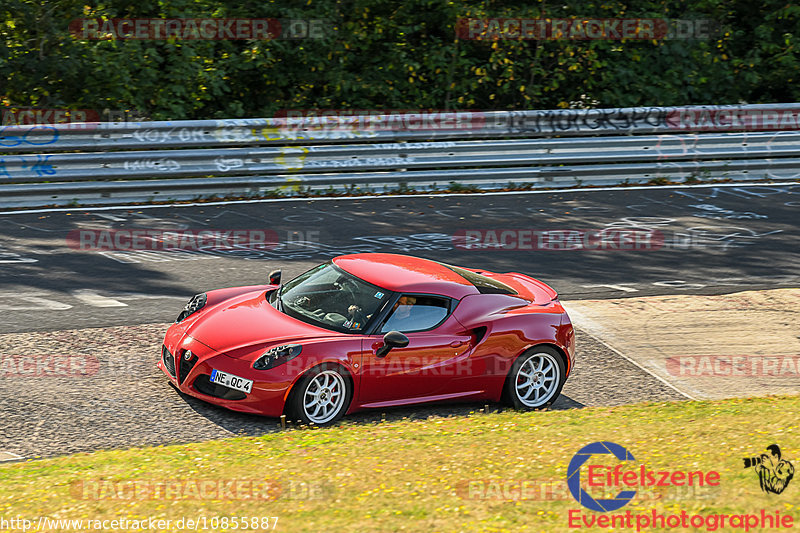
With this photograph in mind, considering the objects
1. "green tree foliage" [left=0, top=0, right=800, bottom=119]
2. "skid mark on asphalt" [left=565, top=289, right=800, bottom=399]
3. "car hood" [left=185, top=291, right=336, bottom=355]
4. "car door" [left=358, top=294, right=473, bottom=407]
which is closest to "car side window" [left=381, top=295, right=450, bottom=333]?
"car door" [left=358, top=294, right=473, bottom=407]

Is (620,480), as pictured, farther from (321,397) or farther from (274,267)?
(274,267)

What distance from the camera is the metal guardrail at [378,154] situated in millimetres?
14008

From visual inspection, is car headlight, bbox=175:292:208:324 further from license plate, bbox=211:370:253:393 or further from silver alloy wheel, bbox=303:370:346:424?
silver alloy wheel, bbox=303:370:346:424

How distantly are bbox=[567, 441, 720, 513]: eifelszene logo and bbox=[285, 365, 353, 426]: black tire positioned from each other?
214cm

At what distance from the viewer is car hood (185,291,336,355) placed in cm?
741

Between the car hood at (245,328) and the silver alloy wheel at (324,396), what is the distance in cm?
35

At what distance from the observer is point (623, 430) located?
6789 mm

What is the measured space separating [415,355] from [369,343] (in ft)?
1.44

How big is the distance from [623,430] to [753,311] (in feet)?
16.0

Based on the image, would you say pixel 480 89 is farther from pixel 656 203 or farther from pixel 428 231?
pixel 428 231

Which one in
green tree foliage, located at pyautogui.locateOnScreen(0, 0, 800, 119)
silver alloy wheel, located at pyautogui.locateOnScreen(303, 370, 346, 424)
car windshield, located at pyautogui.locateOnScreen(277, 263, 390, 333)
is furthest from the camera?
green tree foliage, located at pyautogui.locateOnScreen(0, 0, 800, 119)

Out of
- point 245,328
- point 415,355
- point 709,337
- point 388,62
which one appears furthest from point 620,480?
point 388,62

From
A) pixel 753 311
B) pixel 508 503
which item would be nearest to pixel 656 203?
pixel 753 311

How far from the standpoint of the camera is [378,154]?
15633 mm
